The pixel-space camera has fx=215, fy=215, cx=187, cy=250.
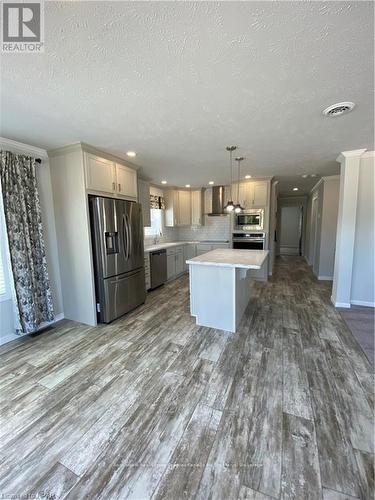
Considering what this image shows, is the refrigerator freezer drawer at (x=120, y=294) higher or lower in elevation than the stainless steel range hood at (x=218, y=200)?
lower

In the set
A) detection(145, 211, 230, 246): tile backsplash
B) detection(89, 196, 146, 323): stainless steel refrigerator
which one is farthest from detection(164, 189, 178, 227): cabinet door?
detection(89, 196, 146, 323): stainless steel refrigerator

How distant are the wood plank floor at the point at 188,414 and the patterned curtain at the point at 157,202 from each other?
3.76 meters

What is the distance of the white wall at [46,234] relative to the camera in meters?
2.83

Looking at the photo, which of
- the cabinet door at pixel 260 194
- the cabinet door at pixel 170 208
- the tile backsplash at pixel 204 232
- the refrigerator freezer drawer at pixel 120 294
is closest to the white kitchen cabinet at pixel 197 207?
the tile backsplash at pixel 204 232

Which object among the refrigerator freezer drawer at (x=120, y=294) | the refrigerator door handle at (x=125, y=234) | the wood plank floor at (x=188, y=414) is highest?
the refrigerator door handle at (x=125, y=234)

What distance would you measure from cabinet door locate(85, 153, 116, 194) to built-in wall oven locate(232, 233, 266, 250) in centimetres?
350

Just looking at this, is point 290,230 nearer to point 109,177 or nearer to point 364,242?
point 364,242

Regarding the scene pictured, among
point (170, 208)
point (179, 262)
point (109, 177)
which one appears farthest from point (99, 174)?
point (179, 262)

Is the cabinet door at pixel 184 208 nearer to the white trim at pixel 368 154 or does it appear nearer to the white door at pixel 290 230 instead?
the white trim at pixel 368 154

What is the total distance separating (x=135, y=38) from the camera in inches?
49.8

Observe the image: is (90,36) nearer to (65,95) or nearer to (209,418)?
(65,95)

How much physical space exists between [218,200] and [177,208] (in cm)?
123

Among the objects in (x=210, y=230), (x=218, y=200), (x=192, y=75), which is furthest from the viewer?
(x=210, y=230)

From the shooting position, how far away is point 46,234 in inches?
129
